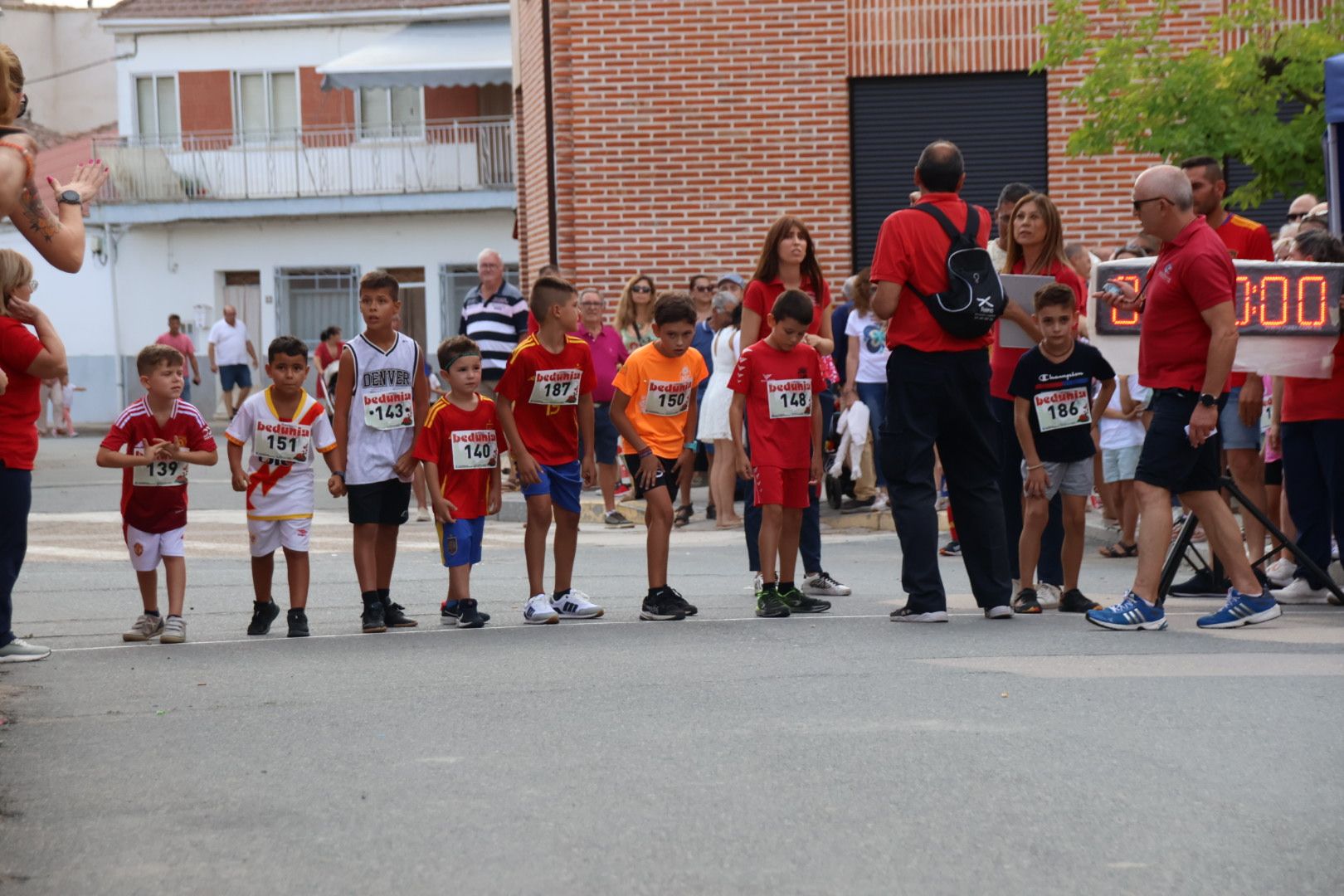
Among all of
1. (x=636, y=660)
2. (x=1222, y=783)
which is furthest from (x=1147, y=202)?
(x=1222, y=783)

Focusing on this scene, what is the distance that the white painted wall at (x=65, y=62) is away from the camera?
2076 inches

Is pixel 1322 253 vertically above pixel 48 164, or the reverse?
pixel 48 164

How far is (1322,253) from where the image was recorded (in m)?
9.50

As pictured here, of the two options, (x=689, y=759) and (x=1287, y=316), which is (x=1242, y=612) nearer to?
(x=1287, y=316)

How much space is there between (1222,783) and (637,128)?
50.6ft

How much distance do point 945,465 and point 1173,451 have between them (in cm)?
111

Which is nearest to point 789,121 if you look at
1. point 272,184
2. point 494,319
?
point 494,319

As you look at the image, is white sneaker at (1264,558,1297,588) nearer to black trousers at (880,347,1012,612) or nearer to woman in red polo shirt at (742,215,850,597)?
black trousers at (880,347,1012,612)

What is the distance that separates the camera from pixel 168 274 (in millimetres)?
41281

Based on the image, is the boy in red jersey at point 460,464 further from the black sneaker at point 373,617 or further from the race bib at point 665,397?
the race bib at point 665,397

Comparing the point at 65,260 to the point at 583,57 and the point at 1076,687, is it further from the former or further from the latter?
the point at 583,57

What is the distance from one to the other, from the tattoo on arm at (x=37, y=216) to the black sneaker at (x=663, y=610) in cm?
390

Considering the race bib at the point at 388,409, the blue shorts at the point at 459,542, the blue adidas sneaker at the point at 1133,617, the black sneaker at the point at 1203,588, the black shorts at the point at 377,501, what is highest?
the race bib at the point at 388,409

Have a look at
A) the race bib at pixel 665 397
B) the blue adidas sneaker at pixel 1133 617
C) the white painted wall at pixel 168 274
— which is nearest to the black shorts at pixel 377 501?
the race bib at pixel 665 397
